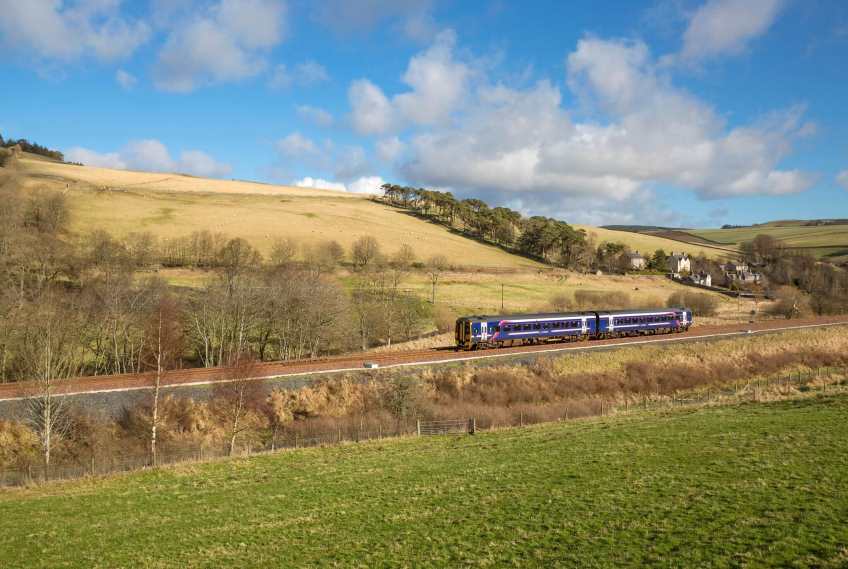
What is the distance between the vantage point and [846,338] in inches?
1970

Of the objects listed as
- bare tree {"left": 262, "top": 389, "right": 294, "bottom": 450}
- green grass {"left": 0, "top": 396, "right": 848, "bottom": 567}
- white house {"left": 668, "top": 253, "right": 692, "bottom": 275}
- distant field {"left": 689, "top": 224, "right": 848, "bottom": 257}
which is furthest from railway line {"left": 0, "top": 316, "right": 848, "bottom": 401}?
distant field {"left": 689, "top": 224, "right": 848, "bottom": 257}

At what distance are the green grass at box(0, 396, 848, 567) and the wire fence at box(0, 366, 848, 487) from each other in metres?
2.29

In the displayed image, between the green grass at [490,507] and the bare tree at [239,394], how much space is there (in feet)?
21.9

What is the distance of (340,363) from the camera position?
37.1 m

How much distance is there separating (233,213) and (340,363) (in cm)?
7416

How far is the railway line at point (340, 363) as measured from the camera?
29.4 m

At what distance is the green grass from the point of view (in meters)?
10.8

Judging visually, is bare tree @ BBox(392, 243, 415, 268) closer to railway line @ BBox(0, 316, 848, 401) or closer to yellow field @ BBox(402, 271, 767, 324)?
yellow field @ BBox(402, 271, 767, 324)

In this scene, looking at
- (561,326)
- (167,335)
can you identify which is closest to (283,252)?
(167,335)

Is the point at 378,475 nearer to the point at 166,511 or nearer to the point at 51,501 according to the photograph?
the point at 166,511

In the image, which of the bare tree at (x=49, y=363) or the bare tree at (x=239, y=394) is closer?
the bare tree at (x=49, y=363)

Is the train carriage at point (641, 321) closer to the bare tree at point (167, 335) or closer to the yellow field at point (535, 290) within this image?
the yellow field at point (535, 290)

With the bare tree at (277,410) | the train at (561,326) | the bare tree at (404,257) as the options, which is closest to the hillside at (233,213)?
the bare tree at (404,257)

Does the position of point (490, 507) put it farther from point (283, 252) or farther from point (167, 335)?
point (283, 252)
